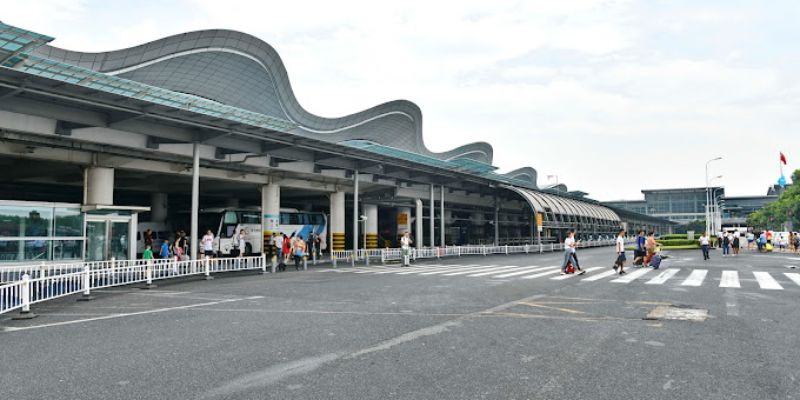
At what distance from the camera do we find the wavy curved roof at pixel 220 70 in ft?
112

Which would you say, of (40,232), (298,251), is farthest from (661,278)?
(40,232)

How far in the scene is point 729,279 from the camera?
54.8ft

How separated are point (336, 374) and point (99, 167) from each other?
20852 mm

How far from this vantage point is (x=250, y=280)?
18.3 m

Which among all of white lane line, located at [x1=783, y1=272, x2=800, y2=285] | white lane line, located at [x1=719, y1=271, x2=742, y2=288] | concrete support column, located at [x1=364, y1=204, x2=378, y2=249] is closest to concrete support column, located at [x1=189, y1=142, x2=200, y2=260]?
white lane line, located at [x1=719, y1=271, x2=742, y2=288]

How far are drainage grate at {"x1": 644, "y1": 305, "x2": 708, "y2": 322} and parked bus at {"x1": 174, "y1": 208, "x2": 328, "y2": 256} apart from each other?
76.6 feet

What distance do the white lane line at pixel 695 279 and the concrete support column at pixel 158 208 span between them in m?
33.1

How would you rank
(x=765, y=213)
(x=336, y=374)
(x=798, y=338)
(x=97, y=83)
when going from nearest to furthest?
(x=336, y=374) → (x=798, y=338) → (x=97, y=83) → (x=765, y=213)

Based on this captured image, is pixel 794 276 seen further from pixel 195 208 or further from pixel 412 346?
pixel 195 208

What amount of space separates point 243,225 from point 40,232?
53.4 ft

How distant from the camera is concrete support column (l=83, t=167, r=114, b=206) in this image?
72.0ft

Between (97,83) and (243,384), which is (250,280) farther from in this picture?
(243,384)

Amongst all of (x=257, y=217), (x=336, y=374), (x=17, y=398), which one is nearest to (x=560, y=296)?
(x=336, y=374)

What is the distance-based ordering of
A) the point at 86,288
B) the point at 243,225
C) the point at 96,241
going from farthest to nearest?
the point at 243,225, the point at 96,241, the point at 86,288
